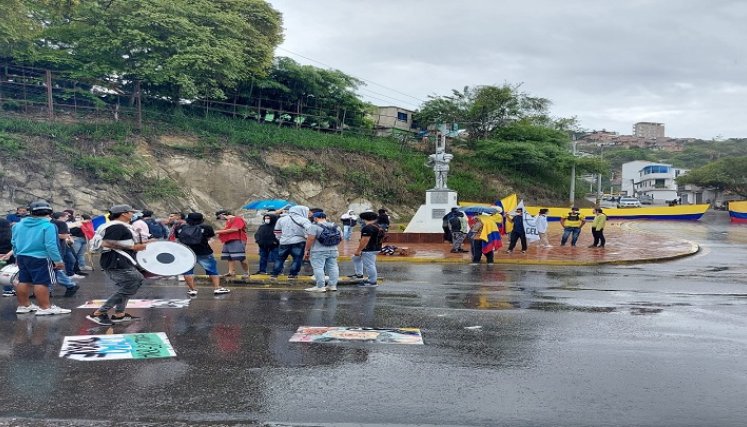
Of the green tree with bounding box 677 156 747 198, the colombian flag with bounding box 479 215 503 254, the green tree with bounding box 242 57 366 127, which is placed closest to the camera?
the colombian flag with bounding box 479 215 503 254

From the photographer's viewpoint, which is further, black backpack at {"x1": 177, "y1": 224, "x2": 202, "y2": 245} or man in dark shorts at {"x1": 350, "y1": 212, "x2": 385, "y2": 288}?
man in dark shorts at {"x1": 350, "y1": 212, "x2": 385, "y2": 288}

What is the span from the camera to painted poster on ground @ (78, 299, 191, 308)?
9.57 meters

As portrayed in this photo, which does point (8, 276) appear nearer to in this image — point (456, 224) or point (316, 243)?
point (316, 243)

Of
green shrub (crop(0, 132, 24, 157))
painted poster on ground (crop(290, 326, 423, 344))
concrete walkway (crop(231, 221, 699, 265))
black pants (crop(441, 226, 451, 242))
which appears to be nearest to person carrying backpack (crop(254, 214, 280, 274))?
concrete walkway (crop(231, 221, 699, 265))

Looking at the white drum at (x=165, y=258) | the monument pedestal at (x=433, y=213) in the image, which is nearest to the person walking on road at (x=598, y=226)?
the monument pedestal at (x=433, y=213)

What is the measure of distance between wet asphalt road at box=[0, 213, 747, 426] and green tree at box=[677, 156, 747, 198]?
62450mm

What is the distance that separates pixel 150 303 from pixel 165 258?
1195 mm

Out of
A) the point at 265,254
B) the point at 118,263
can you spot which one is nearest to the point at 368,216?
the point at 265,254

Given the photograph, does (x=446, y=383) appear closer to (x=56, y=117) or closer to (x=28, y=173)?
(x=28, y=173)

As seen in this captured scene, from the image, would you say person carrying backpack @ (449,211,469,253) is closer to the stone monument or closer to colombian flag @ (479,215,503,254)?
colombian flag @ (479,215,503,254)

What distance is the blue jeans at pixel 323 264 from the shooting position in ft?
36.4

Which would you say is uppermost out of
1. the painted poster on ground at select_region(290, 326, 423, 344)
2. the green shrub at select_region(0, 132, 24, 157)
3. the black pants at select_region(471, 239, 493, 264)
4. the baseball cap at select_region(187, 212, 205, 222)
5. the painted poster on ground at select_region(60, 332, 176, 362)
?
the green shrub at select_region(0, 132, 24, 157)

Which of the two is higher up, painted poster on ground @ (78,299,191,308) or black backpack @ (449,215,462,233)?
black backpack @ (449,215,462,233)

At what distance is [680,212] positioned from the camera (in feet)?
146
